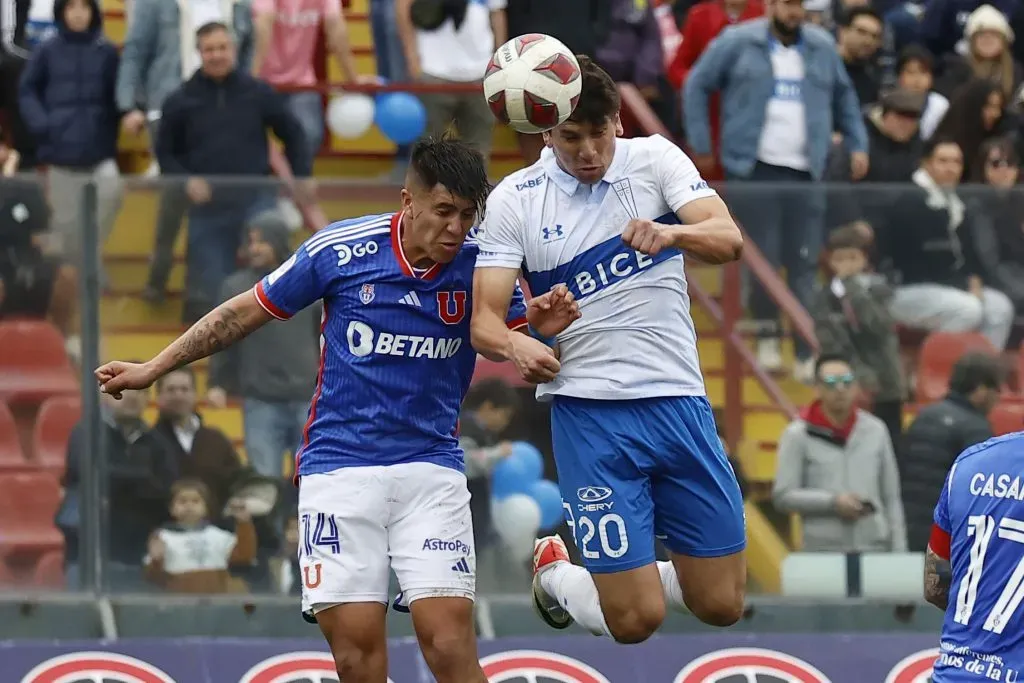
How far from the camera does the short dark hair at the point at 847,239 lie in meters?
A: 10.8

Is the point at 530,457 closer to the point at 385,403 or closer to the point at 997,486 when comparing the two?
the point at 385,403

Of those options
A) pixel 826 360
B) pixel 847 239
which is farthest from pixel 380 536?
pixel 847 239

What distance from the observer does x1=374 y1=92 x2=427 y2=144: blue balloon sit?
13414mm

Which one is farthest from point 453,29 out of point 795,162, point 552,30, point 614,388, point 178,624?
point 614,388

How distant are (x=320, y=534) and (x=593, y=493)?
112 cm

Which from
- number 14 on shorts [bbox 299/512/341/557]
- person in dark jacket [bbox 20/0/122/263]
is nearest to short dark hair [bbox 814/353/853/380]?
number 14 on shorts [bbox 299/512/341/557]

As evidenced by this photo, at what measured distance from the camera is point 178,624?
10.3 m

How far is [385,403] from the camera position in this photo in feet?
25.5

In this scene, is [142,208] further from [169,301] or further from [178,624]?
[178,624]

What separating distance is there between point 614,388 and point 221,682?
2.75 m

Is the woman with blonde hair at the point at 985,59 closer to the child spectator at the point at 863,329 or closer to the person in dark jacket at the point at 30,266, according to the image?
the child spectator at the point at 863,329

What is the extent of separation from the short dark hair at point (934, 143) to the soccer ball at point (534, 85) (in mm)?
5382

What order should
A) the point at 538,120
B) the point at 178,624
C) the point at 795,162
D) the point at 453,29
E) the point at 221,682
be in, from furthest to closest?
the point at 453,29 < the point at 795,162 < the point at 178,624 < the point at 221,682 < the point at 538,120

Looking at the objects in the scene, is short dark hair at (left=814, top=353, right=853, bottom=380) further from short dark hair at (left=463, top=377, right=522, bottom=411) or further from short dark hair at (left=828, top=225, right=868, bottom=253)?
short dark hair at (left=463, top=377, right=522, bottom=411)
